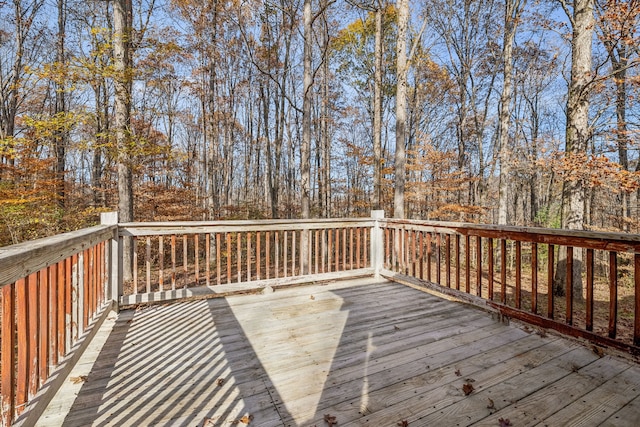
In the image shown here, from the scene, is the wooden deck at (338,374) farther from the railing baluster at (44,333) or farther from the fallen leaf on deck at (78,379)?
the railing baluster at (44,333)

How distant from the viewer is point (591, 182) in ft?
17.0

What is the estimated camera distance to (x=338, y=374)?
191cm

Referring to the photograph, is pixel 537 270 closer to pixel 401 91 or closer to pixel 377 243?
pixel 377 243

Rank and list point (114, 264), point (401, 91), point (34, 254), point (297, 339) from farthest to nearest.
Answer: point (401, 91)
point (114, 264)
point (297, 339)
point (34, 254)

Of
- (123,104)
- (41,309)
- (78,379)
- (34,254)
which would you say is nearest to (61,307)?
(41,309)

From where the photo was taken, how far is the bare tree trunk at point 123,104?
19.0ft

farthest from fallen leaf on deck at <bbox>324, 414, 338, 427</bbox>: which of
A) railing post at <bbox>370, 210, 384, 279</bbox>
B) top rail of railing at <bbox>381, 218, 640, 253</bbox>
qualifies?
railing post at <bbox>370, 210, 384, 279</bbox>

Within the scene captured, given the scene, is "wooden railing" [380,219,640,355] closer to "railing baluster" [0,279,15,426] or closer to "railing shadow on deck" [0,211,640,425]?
"railing shadow on deck" [0,211,640,425]

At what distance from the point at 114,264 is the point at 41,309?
5.32 ft

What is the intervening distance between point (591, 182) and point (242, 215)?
1132 centimetres

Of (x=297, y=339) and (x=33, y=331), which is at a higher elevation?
(x=33, y=331)

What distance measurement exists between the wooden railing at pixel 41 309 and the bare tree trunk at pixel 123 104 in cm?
402

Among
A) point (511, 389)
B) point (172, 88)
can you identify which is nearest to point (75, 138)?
point (172, 88)

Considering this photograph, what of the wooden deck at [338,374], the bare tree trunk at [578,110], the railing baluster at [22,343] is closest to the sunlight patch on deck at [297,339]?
the wooden deck at [338,374]
